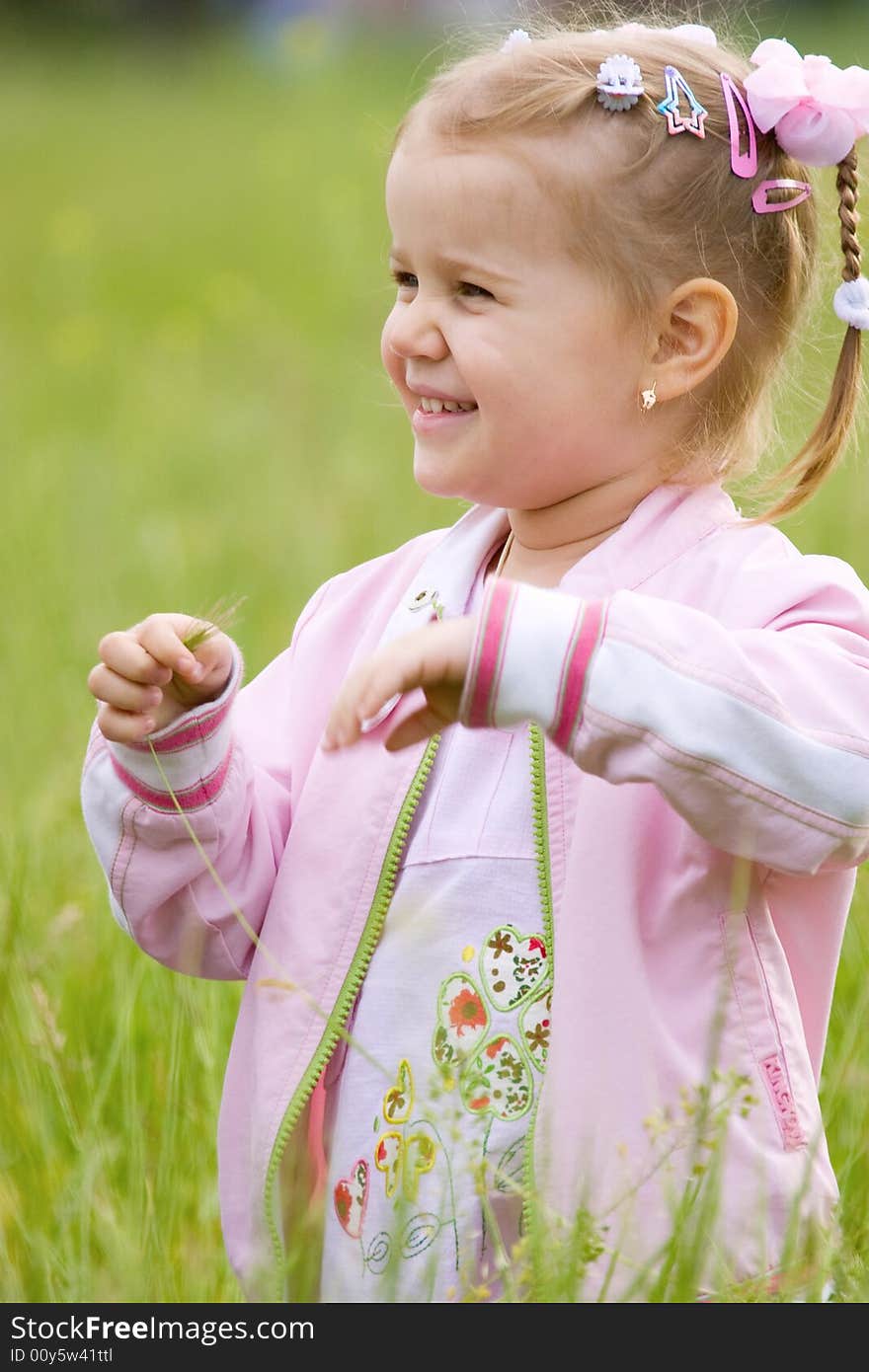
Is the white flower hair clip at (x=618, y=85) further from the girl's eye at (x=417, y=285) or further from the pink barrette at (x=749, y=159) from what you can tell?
the girl's eye at (x=417, y=285)

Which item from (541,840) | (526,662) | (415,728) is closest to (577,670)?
(526,662)

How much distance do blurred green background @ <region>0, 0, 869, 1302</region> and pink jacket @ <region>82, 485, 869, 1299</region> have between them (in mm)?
198

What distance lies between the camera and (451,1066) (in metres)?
1.81

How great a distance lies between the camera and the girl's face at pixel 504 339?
Result: 6.03 ft

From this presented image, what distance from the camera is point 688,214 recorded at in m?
1.88

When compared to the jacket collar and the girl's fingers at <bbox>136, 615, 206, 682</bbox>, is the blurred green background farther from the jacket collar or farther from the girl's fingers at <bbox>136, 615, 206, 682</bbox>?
the girl's fingers at <bbox>136, 615, 206, 682</bbox>

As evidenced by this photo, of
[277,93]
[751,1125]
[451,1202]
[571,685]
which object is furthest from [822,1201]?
[277,93]

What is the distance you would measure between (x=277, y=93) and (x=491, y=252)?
15.8 m

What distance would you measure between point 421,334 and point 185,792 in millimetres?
510

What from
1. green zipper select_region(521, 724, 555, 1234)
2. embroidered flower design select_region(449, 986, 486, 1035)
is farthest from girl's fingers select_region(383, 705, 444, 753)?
embroidered flower design select_region(449, 986, 486, 1035)

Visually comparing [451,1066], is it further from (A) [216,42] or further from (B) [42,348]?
(A) [216,42]

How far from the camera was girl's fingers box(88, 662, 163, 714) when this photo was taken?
5.99ft

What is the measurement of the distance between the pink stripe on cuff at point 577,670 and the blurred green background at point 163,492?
57 cm

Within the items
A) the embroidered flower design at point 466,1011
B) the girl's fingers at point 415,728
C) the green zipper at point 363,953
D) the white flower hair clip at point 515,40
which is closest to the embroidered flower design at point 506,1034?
the embroidered flower design at point 466,1011
